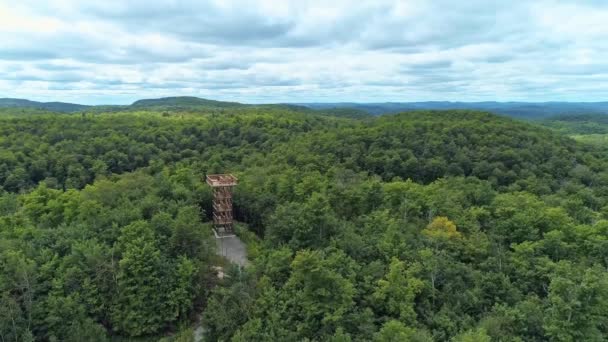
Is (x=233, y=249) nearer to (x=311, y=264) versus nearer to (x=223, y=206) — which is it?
(x=223, y=206)

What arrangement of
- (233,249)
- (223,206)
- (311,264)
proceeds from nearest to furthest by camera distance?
(311,264)
(233,249)
(223,206)

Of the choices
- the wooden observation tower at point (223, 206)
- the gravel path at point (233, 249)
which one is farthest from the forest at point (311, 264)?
the wooden observation tower at point (223, 206)

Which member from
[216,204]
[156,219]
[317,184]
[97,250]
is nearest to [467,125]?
[317,184]

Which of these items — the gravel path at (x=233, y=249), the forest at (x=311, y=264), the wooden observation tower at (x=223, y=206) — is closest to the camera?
the forest at (x=311, y=264)

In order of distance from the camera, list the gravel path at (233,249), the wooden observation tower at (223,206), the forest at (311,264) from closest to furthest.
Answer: the forest at (311,264)
the gravel path at (233,249)
the wooden observation tower at (223,206)

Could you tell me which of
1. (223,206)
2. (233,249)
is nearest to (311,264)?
(233,249)

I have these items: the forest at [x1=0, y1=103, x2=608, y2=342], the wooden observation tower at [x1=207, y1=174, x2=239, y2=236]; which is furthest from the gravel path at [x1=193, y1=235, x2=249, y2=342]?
the wooden observation tower at [x1=207, y1=174, x2=239, y2=236]

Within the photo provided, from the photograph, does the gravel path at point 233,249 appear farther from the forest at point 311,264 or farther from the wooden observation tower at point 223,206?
the wooden observation tower at point 223,206

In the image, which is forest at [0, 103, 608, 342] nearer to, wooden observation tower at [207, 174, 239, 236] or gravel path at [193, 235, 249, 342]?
gravel path at [193, 235, 249, 342]

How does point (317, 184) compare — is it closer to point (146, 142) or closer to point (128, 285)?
point (128, 285)
